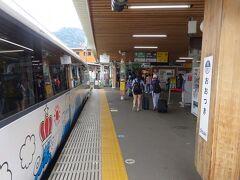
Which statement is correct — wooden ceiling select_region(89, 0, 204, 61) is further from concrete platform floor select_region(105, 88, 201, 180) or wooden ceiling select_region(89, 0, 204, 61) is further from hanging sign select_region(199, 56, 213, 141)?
concrete platform floor select_region(105, 88, 201, 180)

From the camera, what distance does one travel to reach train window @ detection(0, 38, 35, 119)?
94.1 inches

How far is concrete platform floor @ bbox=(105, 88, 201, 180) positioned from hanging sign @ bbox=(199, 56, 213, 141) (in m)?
1.01

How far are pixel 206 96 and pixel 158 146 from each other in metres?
2.53

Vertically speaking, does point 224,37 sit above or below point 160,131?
above

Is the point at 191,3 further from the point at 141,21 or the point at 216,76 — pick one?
the point at 216,76

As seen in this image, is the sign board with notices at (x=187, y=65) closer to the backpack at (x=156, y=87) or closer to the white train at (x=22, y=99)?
the backpack at (x=156, y=87)

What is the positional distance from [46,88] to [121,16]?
4109 millimetres

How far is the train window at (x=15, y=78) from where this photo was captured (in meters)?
2.39

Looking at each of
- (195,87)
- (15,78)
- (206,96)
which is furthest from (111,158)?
(195,87)

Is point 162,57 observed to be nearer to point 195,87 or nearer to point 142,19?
point 195,87

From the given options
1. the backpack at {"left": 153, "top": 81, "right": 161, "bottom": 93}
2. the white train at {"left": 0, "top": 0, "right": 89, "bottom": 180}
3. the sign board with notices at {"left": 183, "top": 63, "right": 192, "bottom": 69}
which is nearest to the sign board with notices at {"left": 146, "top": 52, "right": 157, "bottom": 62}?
the backpack at {"left": 153, "top": 81, "right": 161, "bottom": 93}

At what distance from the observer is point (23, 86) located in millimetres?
2934

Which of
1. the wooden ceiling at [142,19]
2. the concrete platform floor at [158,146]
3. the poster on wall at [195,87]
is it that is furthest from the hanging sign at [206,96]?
the poster on wall at [195,87]

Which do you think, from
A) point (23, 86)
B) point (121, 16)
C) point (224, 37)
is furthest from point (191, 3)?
point (23, 86)
